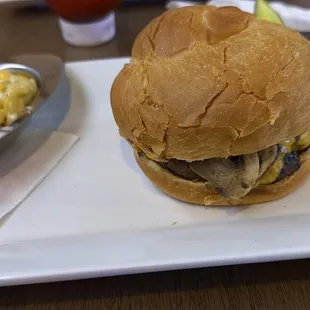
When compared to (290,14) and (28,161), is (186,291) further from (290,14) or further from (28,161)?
(290,14)

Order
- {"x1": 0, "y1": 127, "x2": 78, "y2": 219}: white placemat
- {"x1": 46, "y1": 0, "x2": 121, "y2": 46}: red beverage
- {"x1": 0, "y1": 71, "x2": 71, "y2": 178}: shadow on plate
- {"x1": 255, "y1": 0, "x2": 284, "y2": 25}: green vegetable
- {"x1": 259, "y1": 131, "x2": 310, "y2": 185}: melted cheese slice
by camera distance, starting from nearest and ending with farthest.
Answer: {"x1": 259, "y1": 131, "x2": 310, "y2": 185}: melted cheese slice, {"x1": 0, "y1": 127, "x2": 78, "y2": 219}: white placemat, {"x1": 0, "y1": 71, "x2": 71, "y2": 178}: shadow on plate, {"x1": 255, "y1": 0, "x2": 284, "y2": 25}: green vegetable, {"x1": 46, "y1": 0, "x2": 121, "y2": 46}: red beverage

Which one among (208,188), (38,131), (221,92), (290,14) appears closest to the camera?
(221,92)

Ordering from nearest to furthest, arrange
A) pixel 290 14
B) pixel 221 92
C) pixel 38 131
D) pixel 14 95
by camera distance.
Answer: pixel 221 92 → pixel 14 95 → pixel 38 131 → pixel 290 14

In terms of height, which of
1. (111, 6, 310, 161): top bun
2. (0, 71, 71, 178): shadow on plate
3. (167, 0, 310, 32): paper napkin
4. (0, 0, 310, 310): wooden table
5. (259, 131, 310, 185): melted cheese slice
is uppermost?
(111, 6, 310, 161): top bun

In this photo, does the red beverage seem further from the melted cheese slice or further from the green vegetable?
the melted cheese slice

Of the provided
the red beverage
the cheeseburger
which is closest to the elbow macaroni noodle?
the cheeseburger

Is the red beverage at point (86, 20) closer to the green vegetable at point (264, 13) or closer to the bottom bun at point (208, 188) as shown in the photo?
the green vegetable at point (264, 13)

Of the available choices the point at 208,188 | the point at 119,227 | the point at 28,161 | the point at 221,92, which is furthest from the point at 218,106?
the point at 28,161
